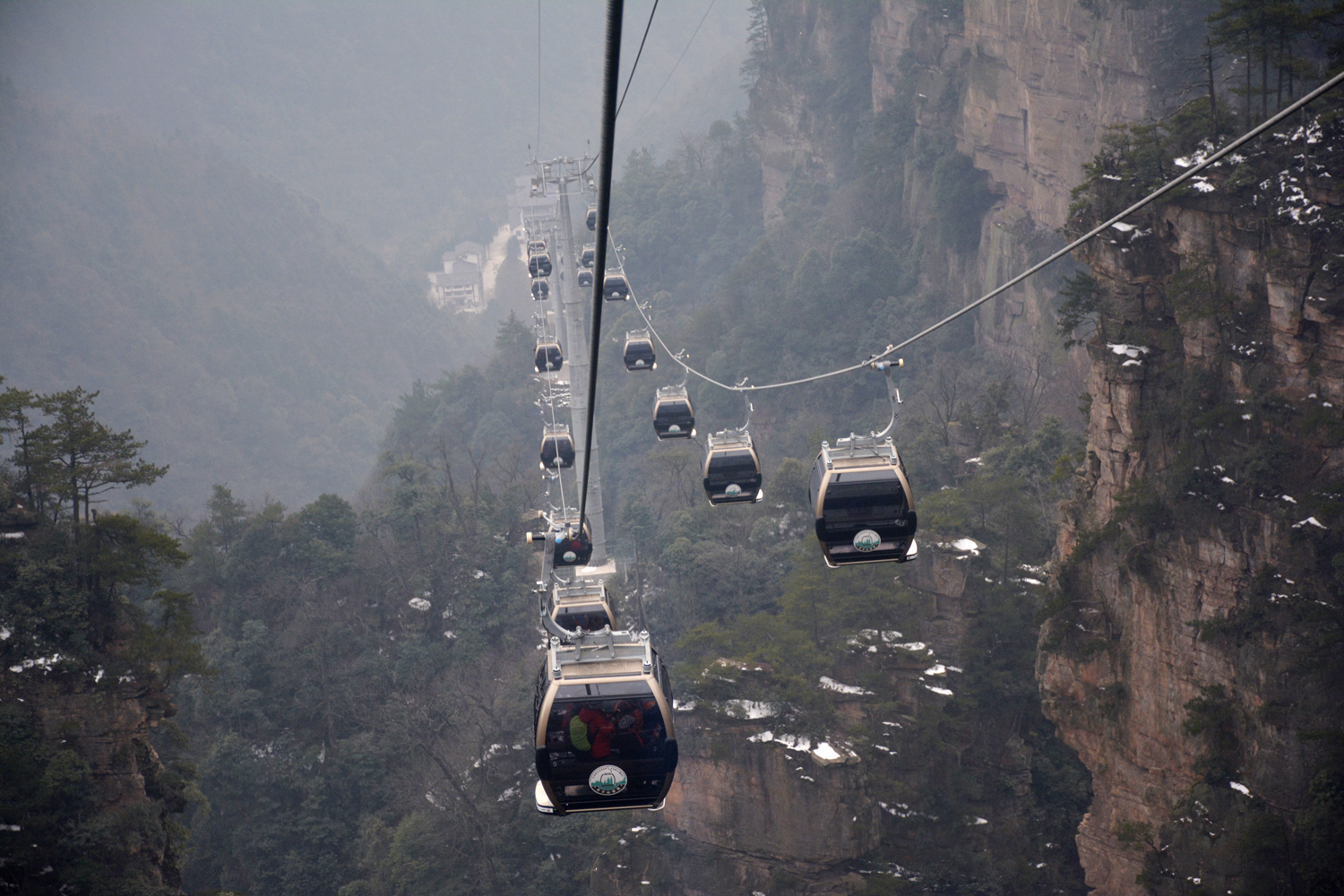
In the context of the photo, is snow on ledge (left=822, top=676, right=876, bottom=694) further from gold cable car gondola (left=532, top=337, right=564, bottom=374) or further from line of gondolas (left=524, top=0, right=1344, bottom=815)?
line of gondolas (left=524, top=0, right=1344, bottom=815)

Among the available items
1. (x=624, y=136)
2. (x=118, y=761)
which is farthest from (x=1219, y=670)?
(x=624, y=136)

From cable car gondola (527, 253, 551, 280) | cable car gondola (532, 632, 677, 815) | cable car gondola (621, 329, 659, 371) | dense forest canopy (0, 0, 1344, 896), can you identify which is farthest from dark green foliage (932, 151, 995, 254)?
cable car gondola (532, 632, 677, 815)

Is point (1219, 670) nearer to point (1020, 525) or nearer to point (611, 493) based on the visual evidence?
point (1020, 525)

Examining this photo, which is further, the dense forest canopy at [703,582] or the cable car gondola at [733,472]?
the dense forest canopy at [703,582]

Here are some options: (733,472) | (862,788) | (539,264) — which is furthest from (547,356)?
(862,788)

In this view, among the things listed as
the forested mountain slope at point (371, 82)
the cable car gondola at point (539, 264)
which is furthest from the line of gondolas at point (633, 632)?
the forested mountain slope at point (371, 82)

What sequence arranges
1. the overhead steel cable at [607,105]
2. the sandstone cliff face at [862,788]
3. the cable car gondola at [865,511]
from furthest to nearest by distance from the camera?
the sandstone cliff face at [862,788], the cable car gondola at [865,511], the overhead steel cable at [607,105]

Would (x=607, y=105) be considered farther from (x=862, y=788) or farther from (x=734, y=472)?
(x=862, y=788)

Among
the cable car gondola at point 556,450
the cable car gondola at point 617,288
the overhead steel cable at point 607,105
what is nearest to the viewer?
the overhead steel cable at point 607,105

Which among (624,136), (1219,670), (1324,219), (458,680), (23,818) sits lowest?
(458,680)

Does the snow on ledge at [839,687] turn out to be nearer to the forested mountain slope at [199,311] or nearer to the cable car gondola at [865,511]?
the cable car gondola at [865,511]
